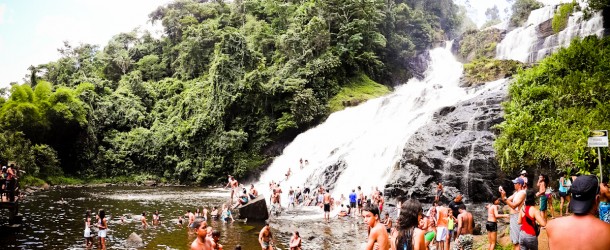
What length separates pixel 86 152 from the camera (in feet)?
139

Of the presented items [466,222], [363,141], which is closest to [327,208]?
[466,222]

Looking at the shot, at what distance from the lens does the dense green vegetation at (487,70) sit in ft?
107

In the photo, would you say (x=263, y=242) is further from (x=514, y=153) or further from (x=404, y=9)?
(x=404, y=9)

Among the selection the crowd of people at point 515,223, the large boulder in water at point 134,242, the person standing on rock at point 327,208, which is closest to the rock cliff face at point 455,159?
the crowd of people at point 515,223

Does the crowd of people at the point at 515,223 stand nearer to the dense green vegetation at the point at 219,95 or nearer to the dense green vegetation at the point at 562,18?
the dense green vegetation at the point at 219,95

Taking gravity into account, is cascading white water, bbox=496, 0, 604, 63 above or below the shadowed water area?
above

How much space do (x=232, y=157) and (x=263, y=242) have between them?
83.3 feet

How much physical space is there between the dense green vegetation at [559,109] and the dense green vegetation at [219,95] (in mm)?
20007

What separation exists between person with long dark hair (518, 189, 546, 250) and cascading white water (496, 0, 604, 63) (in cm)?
2466

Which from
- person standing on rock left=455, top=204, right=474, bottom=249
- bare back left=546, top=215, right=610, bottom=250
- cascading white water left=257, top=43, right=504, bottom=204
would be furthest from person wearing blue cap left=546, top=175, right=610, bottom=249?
cascading white water left=257, top=43, right=504, bottom=204

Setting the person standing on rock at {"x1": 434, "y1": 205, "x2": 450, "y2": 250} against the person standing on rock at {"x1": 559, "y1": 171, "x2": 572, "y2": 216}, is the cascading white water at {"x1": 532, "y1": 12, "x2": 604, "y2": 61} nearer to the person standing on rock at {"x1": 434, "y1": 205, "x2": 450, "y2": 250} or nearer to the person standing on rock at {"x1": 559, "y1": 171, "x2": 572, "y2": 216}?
the person standing on rock at {"x1": 559, "y1": 171, "x2": 572, "y2": 216}

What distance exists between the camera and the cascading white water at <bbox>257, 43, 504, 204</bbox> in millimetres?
22922

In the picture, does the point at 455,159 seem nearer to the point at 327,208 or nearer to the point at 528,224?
the point at 327,208

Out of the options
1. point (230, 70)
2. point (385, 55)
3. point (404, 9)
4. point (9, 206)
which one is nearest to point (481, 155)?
point (9, 206)
